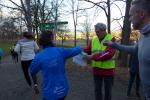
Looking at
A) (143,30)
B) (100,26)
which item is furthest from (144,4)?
(100,26)

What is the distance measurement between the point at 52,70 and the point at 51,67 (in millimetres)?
53

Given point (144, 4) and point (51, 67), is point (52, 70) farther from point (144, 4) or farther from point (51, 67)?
point (144, 4)

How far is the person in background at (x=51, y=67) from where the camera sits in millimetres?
5867

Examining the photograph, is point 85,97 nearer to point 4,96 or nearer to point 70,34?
point 4,96

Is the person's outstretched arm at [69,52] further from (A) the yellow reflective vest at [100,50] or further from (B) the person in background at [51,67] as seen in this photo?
(A) the yellow reflective vest at [100,50]

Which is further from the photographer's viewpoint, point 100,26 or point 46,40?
point 100,26

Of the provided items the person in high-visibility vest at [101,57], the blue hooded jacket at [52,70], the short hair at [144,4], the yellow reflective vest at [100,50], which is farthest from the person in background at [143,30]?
the yellow reflective vest at [100,50]

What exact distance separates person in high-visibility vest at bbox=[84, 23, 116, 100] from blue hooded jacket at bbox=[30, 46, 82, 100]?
3.64 feet

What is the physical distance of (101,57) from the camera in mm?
7086

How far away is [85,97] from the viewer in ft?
33.0

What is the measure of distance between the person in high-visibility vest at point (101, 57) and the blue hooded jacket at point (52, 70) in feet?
3.64

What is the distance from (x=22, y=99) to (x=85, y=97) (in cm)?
165

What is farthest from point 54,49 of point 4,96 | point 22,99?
point 4,96

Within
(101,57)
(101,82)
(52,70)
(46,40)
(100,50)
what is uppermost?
(46,40)
